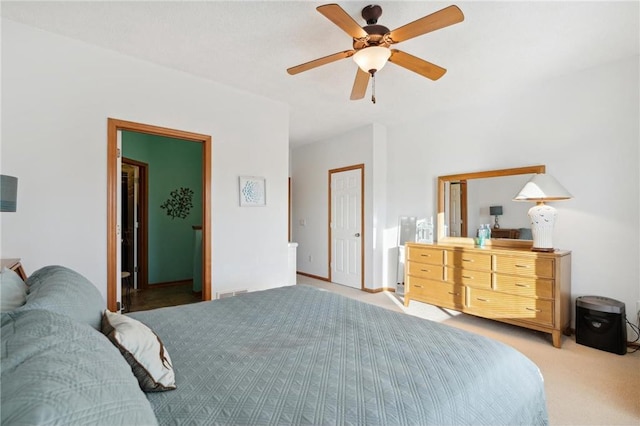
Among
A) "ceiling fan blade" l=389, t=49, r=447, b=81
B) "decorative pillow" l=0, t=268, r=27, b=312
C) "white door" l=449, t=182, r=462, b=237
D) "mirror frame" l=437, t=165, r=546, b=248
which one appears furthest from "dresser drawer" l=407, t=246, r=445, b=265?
"decorative pillow" l=0, t=268, r=27, b=312

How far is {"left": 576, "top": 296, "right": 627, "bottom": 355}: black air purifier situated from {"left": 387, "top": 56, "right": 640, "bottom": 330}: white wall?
0.29 m

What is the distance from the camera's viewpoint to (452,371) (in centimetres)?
109

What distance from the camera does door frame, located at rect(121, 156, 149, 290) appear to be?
4707mm

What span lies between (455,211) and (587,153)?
4.73ft

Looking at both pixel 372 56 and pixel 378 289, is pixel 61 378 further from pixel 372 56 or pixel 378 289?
pixel 378 289

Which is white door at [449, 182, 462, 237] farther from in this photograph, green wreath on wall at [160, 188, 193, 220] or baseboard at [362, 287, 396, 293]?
green wreath on wall at [160, 188, 193, 220]

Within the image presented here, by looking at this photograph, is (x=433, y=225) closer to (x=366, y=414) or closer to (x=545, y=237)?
(x=545, y=237)

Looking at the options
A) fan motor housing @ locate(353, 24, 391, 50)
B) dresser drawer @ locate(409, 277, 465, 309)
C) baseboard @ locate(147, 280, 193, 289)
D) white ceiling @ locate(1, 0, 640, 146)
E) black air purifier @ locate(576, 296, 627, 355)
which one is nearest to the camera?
fan motor housing @ locate(353, 24, 391, 50)

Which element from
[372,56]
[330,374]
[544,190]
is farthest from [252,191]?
[544,190]

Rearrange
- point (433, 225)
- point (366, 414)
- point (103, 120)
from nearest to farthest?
point (366, 414) → point (103, 120) → point (433, 225)

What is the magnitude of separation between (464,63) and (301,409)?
10.1ft

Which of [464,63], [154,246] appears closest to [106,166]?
[154,246]

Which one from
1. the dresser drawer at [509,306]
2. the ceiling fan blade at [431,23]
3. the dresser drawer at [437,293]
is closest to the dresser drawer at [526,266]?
the dresser drawer at [509,306]

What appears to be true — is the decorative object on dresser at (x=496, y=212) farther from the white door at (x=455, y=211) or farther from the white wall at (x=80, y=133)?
the white wall at (x=80, y=133)
